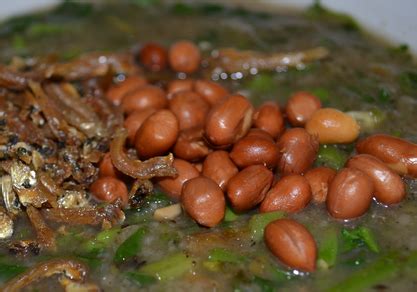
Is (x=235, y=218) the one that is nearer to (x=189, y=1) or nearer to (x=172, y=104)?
(x=172, y=104)

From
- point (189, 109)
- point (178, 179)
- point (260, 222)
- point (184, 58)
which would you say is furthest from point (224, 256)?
point (184, 58)

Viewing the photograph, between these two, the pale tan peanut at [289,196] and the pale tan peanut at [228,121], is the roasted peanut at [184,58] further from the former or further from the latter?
the pale tan peanut at [289,196]

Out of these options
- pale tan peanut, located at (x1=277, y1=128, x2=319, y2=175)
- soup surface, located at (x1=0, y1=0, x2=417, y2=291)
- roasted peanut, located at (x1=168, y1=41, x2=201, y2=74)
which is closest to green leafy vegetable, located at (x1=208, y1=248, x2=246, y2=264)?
soup surface, located at (x1=0, y1=0, x2=417, y2=291)

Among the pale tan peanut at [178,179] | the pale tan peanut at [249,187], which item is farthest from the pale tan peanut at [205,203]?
the pale tan peanut at [178,179]

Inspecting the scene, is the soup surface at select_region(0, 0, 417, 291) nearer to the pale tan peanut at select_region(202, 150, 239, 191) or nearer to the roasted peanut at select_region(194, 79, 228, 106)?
the pale tan peanut at select_region(202, 150, 239, 191)

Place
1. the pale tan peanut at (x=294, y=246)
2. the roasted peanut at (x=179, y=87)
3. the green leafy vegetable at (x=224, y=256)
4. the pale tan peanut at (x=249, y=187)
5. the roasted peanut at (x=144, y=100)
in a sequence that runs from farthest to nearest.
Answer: the roasted peanut at (x=179, y=87)
the roasted peanut at (x=144, y=100)
the pale tan peanut at (x=249, y=187)
the green leafy vegetable at (x=224, y=256)
the pale tan peanut at (x=294, y=246)

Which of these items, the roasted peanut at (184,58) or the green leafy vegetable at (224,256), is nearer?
the green leafy vegetable at (224,256)

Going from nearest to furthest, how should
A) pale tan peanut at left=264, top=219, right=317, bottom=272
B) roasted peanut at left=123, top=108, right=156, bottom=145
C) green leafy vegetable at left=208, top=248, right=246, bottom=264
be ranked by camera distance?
pale tan peanut at left=264, top=219, right=317, bottom=272 → green leafy vegetable at left=208, top=248, right=246, bottom=264 → roasted peanut at left=123, top=108, right=156, bottom=145
